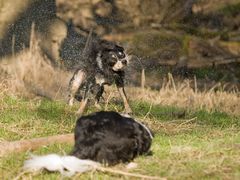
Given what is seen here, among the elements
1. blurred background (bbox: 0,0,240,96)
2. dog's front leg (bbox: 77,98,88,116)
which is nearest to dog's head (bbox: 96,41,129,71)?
dog's front leg (bbox: 77,98,88,116)

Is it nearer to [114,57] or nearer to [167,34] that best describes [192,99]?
[114,57]

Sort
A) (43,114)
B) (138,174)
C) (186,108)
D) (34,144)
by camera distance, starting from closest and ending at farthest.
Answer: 1. (138,174)
2. (34,144)
3. (43,114)
4. (186,108)

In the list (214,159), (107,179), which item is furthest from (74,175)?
(214,159)

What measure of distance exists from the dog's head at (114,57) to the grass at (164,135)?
0.73 meters

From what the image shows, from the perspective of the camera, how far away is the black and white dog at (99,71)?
29.0ft

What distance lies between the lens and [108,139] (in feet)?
19.6

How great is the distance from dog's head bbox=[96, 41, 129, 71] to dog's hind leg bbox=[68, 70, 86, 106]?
0.67 meters

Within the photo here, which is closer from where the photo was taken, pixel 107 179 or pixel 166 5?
pixel 107 179

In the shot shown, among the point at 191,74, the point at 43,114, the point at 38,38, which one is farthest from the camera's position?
the point at 191,74

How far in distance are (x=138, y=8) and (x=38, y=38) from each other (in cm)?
548

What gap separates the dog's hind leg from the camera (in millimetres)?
9555

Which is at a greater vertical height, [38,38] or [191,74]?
[38,38]

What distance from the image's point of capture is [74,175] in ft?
18.5

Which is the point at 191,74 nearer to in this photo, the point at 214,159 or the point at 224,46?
the point at 224,46
